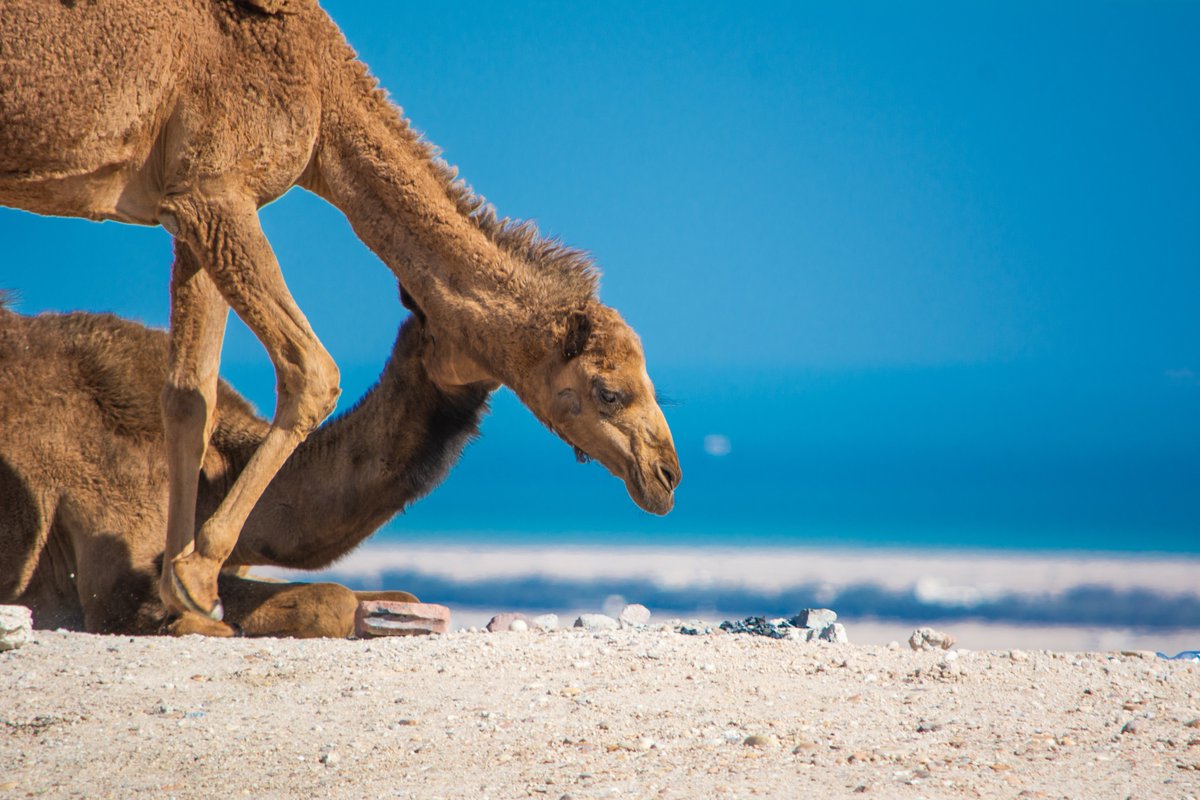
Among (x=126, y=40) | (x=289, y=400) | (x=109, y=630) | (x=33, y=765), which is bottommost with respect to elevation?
(x=33, y=765)

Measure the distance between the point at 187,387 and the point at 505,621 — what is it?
2511 millimetres

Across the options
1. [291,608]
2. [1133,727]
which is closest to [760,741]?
[1133,727]

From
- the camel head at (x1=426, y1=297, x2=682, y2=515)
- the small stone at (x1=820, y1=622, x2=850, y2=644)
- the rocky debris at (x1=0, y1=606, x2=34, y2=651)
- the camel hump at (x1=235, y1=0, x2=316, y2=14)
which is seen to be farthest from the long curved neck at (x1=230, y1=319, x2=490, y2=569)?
the small stone at (x1=820, y1=622, x2=850, y2=644)

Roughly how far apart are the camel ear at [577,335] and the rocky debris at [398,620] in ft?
6.21

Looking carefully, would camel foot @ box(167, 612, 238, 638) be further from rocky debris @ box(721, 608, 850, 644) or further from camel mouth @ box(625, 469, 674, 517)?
rocky debris @ box(721, 608, 850, 644)

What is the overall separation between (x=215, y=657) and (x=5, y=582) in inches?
139

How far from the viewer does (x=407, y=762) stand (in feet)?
17.1

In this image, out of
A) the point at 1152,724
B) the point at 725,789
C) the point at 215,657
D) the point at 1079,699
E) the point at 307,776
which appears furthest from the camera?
the point at 215,657

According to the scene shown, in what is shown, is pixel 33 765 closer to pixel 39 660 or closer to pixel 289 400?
pixel 39 660

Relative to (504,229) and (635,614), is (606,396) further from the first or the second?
(635,614)

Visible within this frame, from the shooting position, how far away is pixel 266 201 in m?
7.79

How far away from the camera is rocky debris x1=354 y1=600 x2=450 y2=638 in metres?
8.17

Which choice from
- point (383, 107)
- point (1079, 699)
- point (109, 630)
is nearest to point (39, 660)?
point (109, 630)

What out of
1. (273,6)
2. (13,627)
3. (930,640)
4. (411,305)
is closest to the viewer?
(13,627)
